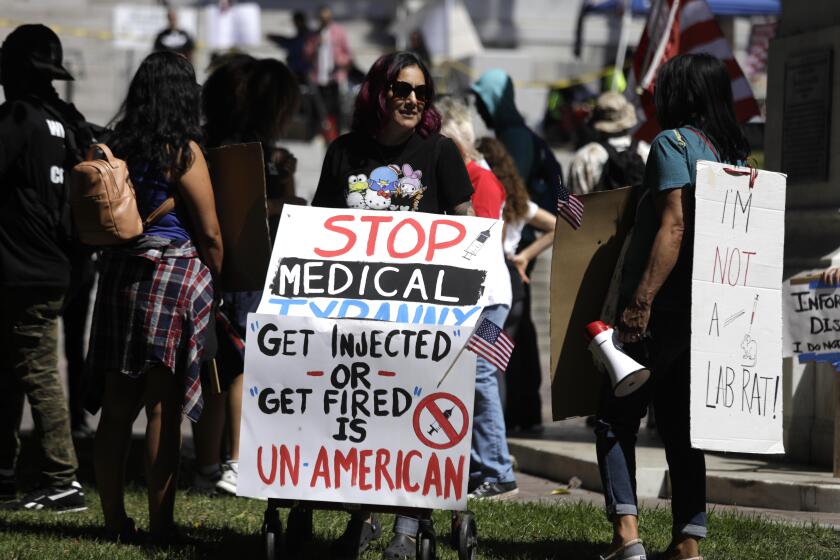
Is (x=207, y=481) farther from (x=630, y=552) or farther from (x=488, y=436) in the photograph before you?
(x=630, y=552)

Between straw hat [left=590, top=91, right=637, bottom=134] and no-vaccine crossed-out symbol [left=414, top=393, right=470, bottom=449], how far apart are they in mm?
4407

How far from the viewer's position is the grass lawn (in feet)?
18.7

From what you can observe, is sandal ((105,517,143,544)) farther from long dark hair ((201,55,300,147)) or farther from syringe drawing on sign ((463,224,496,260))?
long dark hair ((201,55,300,147))

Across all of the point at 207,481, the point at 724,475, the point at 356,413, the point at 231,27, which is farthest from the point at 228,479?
the point at 231,27

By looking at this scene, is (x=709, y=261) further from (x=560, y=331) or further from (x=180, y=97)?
(x=180, y=97)

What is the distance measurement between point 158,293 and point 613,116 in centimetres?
423

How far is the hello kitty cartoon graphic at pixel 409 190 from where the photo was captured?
5570 mm

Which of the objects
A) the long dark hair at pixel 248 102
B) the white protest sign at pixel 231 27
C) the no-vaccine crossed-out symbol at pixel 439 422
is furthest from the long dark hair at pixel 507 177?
the white protest sign at pixel 231 27

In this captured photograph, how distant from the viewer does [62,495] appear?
6816mm

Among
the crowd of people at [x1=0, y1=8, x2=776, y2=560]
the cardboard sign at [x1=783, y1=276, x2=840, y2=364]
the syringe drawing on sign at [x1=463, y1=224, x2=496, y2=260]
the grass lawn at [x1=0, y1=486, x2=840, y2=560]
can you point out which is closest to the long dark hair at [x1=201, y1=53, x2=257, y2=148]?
the crowd of people at [x1=0, y1=8, x2=776, y2=560]

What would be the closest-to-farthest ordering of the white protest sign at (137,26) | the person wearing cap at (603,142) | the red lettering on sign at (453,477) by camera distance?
the red lettering on sign at (453,477) → the person wearing cap at (603,142) → the white protest sign at (137,26)

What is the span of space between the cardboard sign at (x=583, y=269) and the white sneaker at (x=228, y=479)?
220 centimetres

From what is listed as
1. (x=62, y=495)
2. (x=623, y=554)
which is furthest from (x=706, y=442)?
(x=62, y=495)

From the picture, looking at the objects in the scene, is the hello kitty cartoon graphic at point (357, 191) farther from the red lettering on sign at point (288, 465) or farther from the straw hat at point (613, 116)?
the straw hat at point (613, 116)
